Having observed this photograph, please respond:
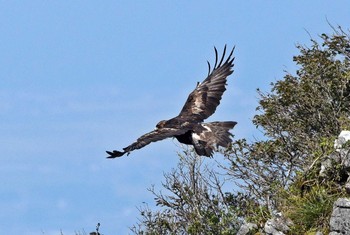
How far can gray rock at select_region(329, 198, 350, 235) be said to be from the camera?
37.3 ft

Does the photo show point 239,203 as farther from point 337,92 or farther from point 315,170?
point 315,170

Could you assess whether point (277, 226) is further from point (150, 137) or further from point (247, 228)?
point (150, 137)

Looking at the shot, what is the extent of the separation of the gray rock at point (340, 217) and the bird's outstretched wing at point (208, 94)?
7202 millimetres

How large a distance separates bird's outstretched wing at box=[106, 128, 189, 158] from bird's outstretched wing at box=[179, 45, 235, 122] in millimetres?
1280

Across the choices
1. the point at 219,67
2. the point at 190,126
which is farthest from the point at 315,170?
the point at 219,67

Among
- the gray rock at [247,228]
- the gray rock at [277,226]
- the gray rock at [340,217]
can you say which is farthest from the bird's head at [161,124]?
the gray rock at [340,217]

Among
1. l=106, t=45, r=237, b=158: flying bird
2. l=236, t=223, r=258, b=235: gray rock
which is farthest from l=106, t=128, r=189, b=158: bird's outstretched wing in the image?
l=236, t=223, r=258, b=235: gray rock

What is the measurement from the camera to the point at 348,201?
11438 mm

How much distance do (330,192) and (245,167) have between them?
653cm

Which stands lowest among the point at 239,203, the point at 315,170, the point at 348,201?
the point at 348,201

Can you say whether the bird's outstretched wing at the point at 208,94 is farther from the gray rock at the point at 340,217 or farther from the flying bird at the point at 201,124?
the gray rock at the point at 340,217

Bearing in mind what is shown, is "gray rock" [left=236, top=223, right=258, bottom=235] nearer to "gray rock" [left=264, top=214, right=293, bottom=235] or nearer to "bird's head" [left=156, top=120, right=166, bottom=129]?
"gray rock" [left=264, top=214, right=293, bottom=235]

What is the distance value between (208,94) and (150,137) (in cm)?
323

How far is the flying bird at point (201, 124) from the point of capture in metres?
16.5
